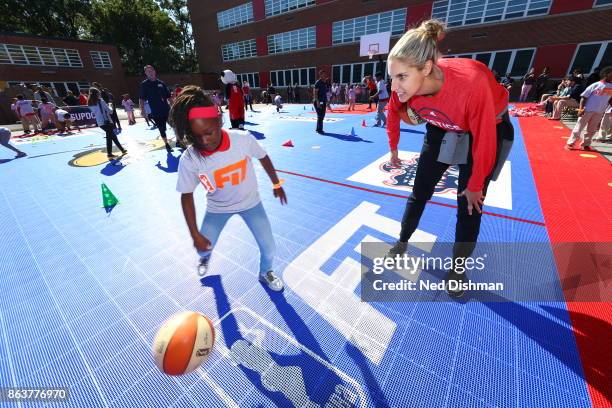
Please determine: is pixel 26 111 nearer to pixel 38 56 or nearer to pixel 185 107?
pixel 185 107

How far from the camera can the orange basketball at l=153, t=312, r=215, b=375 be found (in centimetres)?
187

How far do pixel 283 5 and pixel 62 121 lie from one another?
1039 inches

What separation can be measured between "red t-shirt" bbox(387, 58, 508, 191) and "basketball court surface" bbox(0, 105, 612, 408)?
4.60ft

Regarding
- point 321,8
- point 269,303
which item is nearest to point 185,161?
point 269,303

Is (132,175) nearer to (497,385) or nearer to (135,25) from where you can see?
(497,385)

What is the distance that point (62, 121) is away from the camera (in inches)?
543

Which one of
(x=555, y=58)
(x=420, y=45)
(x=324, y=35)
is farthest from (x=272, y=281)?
(x=324, y=35)

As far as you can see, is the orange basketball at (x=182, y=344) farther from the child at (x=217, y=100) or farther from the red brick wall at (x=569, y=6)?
the red brick wall at (x=569, y=6)

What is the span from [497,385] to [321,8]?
3334 cm

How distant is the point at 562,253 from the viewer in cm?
324

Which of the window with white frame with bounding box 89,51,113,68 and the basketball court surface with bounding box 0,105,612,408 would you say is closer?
the basketball court surface with bounding box 0,105,612,408

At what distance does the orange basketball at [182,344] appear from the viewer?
1.87 metres

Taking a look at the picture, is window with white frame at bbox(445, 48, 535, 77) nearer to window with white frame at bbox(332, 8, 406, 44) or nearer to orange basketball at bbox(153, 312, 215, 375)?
window with white frame at bbox(332, 8, 406, 44)

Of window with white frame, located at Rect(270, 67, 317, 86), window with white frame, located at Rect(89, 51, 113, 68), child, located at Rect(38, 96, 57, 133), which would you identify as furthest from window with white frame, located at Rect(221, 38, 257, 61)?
child, located at Rect(38, 96, 57, 133)
